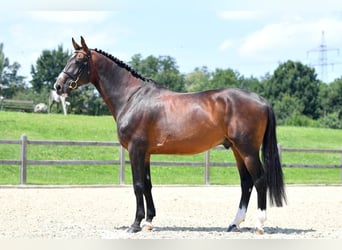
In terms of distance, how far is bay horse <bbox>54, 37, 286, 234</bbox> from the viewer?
23.3ft

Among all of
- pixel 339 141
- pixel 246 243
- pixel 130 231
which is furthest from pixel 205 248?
pixel 339 141

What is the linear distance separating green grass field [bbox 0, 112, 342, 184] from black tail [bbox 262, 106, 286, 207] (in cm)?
1003

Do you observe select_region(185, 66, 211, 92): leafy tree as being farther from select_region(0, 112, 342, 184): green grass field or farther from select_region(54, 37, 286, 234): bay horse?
select_region(54, 37, 286, 234): bay horse

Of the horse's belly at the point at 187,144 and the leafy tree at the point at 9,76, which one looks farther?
the leafy tree at the point at 9,76

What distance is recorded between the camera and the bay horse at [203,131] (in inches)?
279

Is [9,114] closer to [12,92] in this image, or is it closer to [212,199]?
[212,199]

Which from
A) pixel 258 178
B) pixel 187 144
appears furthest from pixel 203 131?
pixel 258 178

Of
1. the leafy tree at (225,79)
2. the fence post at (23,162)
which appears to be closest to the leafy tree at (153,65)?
the leafy tree at (225,79)

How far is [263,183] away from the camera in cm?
711

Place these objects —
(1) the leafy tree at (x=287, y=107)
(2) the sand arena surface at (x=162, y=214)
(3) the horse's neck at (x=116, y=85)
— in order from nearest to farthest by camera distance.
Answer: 1. (2) the sand arena surface at (x=162, y=214)
2. (3) the horse's neck at (x=116, y=85)
3. (1) the leafy tree at (x=287, y=107)

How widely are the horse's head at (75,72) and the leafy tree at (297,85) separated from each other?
173ft

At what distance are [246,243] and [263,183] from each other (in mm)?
1593

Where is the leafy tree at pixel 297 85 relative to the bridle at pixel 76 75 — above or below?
above

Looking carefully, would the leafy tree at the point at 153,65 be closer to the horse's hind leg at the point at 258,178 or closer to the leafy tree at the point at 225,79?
the leafy tree at the point at 225,79
